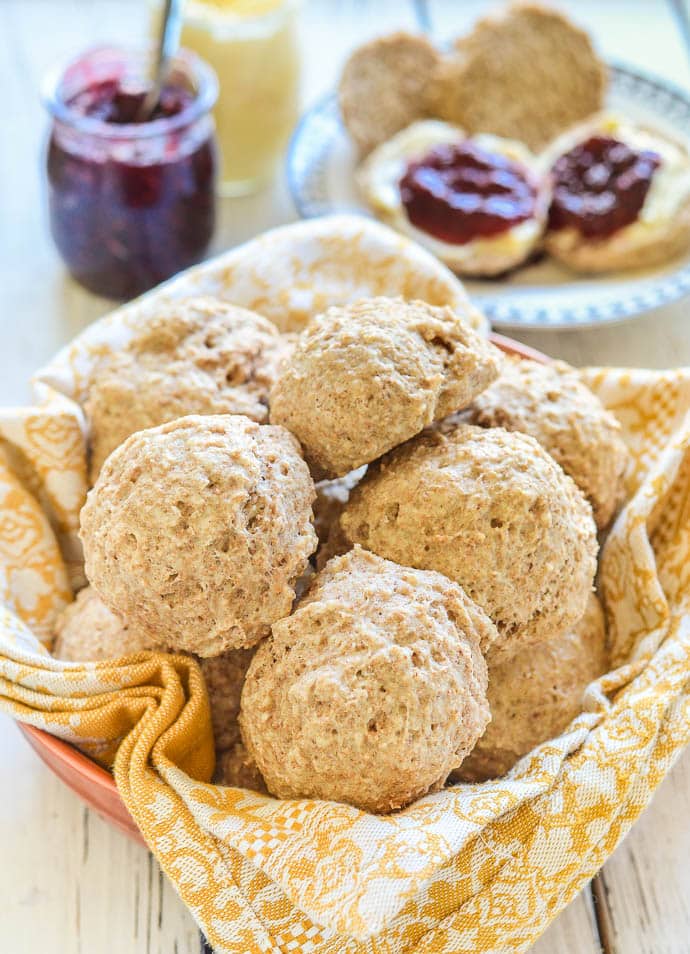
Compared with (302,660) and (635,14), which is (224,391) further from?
(635,14)

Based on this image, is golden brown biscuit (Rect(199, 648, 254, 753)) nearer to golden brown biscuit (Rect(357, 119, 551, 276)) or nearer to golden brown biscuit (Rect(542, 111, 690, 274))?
golden brown biscuit (Rect(357, 119, 551, 276))

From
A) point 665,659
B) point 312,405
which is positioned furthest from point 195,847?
point 665,659

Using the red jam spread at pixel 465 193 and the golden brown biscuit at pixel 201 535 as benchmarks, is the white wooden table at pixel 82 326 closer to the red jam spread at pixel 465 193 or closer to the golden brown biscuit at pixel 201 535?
the red jam spread at pixel 465 193

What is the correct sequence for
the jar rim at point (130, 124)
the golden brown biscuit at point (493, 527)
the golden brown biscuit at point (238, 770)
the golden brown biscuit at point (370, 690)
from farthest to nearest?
1. the jar rim at point (130, 124)
2. the golden brown biscuit at point (238, 770)
3. the golden brown biscuit at point (493, 527)
4. the golden brown biscuit at point (370, 690)

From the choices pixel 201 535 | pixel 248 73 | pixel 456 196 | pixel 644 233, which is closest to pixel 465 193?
pixel 456 196

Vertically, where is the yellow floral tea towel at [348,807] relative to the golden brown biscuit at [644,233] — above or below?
below

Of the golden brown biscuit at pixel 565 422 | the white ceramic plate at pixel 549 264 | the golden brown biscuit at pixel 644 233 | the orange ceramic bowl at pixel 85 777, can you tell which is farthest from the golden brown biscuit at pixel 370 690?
the golden brown biscuit at pixel 644 233

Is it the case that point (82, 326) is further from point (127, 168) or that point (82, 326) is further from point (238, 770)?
point (238, 770)
